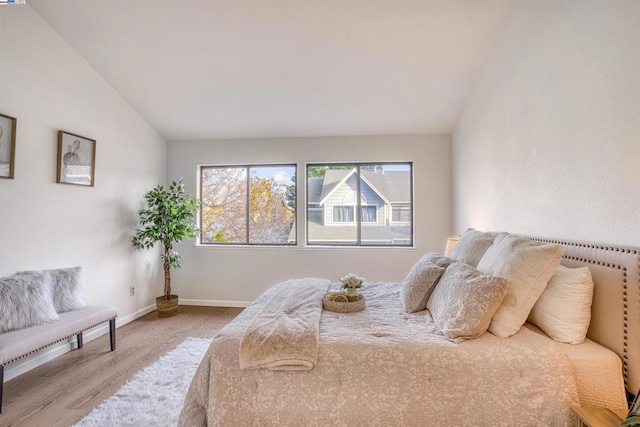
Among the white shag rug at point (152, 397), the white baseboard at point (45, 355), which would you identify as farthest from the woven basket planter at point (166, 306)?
the white shag rug at point (152, 397)

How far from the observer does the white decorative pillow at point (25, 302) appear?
86.2 inches

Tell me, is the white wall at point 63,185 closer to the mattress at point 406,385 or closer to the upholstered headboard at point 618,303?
the mattress at point 406,385

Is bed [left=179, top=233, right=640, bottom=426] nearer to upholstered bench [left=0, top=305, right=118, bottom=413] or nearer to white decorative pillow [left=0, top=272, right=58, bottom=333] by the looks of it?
upholstered bench [left=0, top=305, right=118, bottom=413]

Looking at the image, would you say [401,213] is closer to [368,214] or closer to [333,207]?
[368,214]

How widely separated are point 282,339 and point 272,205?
3113mm

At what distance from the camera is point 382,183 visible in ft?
14.1

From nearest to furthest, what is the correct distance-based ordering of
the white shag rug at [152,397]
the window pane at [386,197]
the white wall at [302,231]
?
the white shag rug at [152,397]
the white wall at [302,231]
the window pane at [386,197]

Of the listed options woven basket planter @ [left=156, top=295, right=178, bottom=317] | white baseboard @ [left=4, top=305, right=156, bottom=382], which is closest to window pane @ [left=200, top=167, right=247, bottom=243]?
woven basket planter @ [left=156, top=295, right=178, bottom=317]

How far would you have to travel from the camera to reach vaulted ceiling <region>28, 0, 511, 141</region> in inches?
98.7

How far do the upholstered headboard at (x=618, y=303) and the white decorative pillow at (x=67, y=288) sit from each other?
3873mm

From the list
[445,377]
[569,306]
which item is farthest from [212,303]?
[569,306]

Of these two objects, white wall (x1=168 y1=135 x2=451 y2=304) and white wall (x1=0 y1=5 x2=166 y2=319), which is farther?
white wall (x1=168 y1=135 x2=451 y2=304)

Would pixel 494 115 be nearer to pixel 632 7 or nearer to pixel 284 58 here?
pixel 632 7

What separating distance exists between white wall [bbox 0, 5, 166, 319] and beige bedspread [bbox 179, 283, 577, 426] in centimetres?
236
